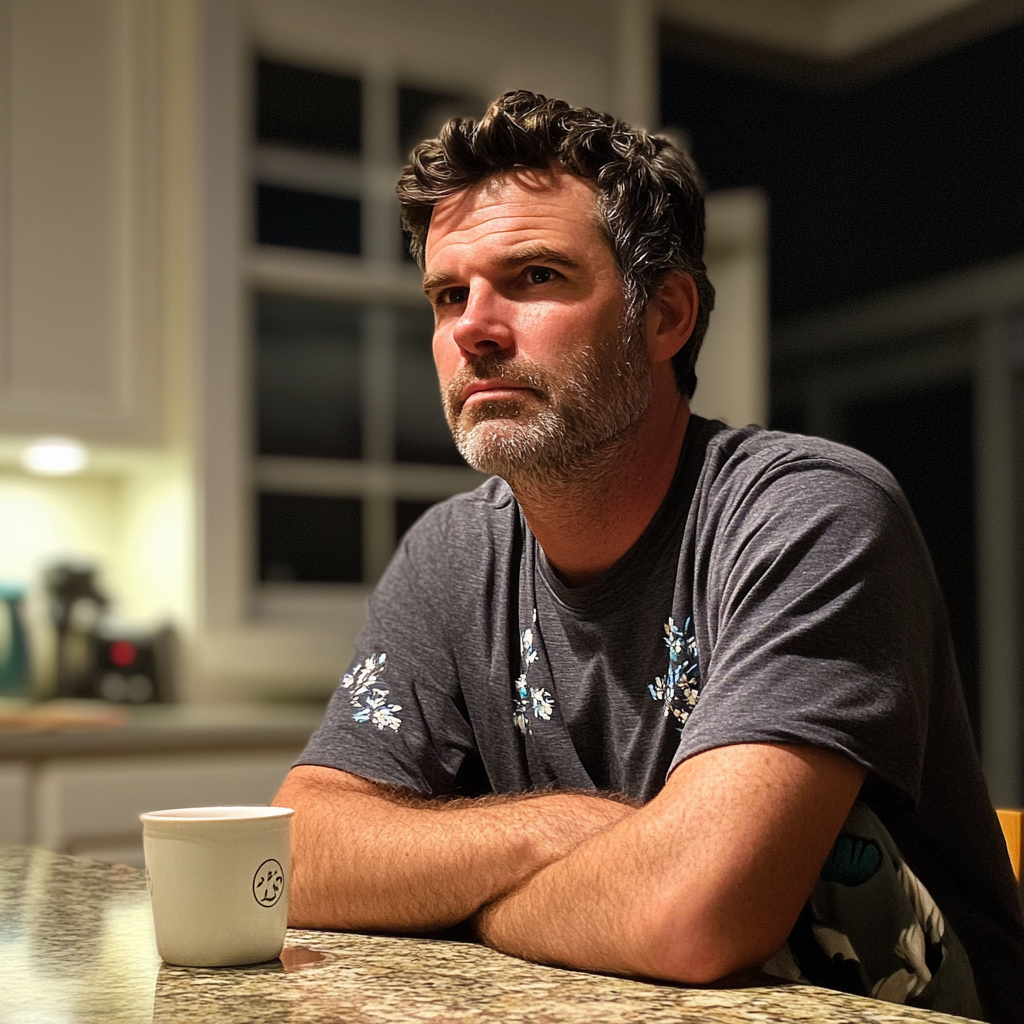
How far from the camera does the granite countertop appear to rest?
2.53m

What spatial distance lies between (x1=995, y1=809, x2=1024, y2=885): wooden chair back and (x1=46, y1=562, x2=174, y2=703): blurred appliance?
2211 mm

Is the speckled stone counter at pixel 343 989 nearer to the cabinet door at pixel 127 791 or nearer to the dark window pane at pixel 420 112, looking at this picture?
the cabinet door at pixel 127 791

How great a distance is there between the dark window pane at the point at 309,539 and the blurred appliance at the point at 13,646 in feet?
1.82

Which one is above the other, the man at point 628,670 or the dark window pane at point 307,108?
Result: the dark window pane at point 307,108

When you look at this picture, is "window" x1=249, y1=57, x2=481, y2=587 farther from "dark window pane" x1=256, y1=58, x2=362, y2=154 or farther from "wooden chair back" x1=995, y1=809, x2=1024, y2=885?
"wooden chair back" x1=995, y1=809, x2=1024, y2=885

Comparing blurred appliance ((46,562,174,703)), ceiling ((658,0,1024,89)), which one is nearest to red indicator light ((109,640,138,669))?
blurred appliance ((46,562,174,703))

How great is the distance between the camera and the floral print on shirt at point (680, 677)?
1.22 metres

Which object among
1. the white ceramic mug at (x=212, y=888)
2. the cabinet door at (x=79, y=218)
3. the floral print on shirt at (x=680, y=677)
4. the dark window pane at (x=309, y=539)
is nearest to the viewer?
the white ceramic mug at (x=212, y=888)

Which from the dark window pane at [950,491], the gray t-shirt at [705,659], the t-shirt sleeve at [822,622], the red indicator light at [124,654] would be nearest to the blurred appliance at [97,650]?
the red indicator light at [124,654]

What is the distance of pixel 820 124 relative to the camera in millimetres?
5230

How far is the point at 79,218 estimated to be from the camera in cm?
309

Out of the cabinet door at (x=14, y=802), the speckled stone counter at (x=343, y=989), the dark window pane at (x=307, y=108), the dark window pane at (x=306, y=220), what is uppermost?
the dark window pane at (x=307, y=108)

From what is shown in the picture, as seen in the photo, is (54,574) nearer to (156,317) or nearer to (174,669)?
(174,669)

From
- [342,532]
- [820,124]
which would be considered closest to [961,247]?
[820,124]
